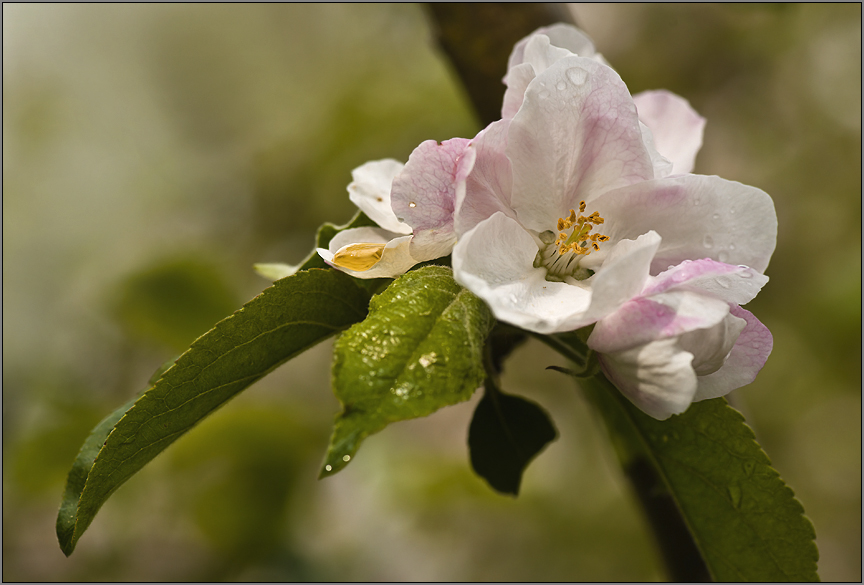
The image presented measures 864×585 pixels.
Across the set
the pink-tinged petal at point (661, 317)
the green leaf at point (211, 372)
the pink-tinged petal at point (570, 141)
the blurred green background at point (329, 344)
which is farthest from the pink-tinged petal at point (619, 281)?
the blurred green background at point (329, 344)

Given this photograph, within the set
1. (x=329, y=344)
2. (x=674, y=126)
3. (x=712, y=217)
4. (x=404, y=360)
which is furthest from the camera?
(x=329, y=344)

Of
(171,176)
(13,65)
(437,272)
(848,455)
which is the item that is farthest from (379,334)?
(13,65)

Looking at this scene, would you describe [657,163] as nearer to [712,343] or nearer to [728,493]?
→ [712,343]

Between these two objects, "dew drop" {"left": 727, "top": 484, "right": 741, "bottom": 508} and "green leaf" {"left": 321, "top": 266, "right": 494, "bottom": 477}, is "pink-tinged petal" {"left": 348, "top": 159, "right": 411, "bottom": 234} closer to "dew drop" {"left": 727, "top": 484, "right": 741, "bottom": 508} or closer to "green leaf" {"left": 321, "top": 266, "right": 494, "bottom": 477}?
"green leaf" {"left": 321, "top": 266, "right": 494, "bottom": 477}

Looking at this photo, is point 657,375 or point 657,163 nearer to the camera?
point 657,375

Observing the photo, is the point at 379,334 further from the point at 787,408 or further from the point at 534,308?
the point at 787,408

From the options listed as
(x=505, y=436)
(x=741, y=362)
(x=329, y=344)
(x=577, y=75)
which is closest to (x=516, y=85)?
(x=577, y=75)

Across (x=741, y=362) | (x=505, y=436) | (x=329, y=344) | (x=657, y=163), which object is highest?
(x=657, y=163)

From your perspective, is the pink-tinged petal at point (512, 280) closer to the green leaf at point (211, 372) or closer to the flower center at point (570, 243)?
the flower center at point (570, 243)
